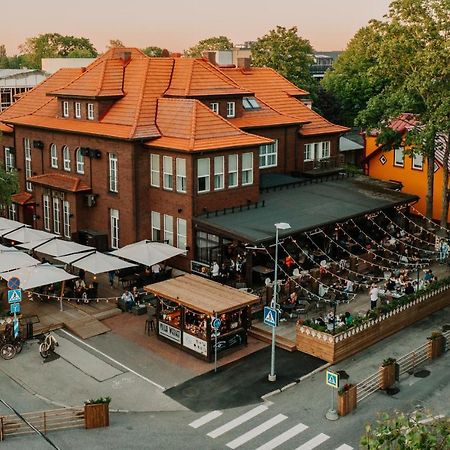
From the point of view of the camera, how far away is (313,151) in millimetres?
49656

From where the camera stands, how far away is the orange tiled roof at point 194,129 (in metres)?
37.6

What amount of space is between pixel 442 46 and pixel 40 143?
1023 inches

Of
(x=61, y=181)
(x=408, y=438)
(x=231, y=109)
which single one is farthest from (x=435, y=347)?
(x=61, y=181)

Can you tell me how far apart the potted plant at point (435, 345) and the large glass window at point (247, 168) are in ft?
49.5

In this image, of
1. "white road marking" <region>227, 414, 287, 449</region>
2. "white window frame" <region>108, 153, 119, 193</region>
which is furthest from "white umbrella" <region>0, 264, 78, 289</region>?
"white road marking" <region>227, 414, 287, 449</region>

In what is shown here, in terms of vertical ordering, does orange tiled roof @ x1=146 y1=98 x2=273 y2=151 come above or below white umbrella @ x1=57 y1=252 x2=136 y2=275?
above

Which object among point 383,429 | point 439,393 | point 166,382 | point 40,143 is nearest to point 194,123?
point 40,143

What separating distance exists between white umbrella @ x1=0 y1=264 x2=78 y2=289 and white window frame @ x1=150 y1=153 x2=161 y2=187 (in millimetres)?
8646

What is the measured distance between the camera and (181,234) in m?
38.3

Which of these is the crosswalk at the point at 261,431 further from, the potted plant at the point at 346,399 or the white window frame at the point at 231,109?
the white window frame at the point at 231,109

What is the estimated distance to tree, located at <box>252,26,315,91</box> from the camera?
247 ft

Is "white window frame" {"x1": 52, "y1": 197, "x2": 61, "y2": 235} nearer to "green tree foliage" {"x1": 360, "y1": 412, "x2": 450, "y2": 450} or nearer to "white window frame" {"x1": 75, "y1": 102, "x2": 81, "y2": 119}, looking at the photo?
"white window frame" {"x1": 75, "y1": 102, "x2": 81, "y2": 119}

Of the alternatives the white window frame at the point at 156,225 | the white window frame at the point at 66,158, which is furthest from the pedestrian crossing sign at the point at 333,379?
the white window frame at the point at 66,158

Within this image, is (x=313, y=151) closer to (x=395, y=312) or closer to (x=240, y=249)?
(x=240, y=249)
